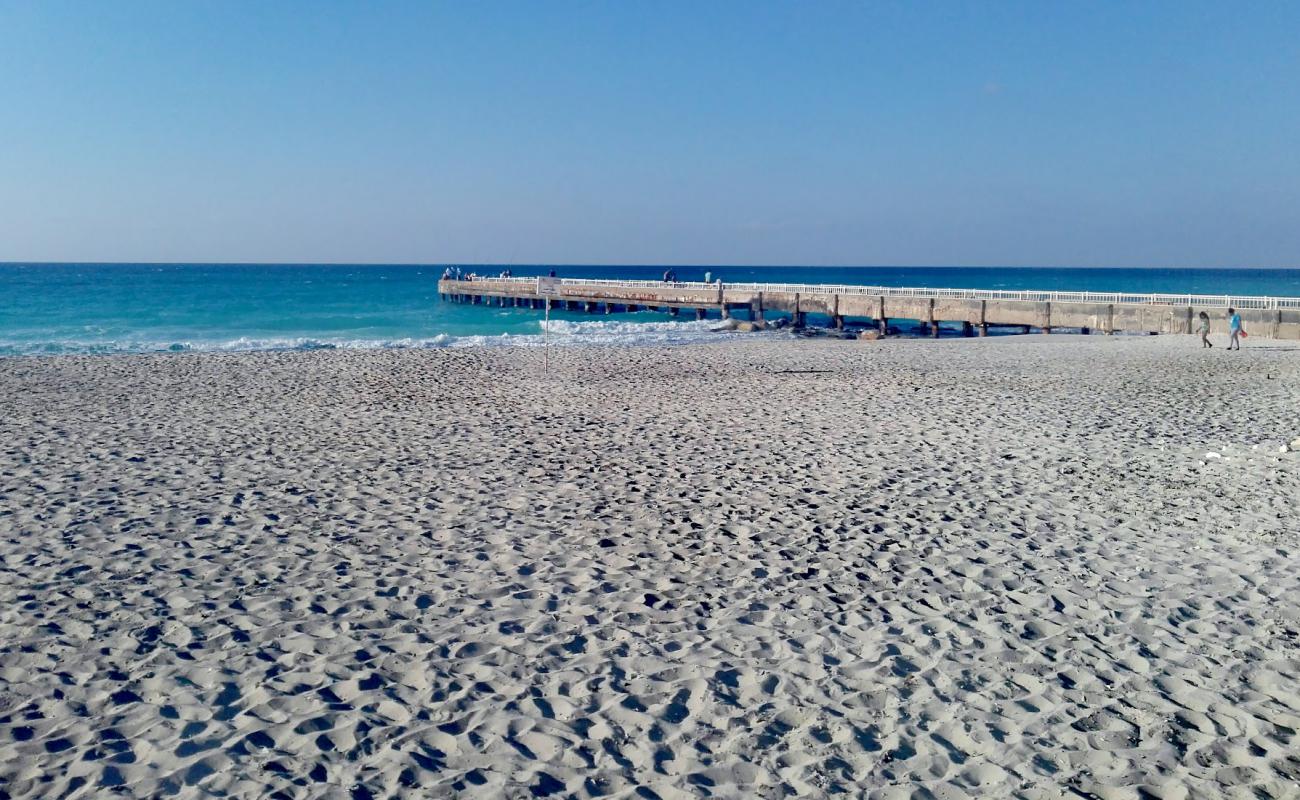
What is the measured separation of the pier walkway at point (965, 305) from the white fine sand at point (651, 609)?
A: 16.2 meters

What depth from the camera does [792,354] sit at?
989 inches

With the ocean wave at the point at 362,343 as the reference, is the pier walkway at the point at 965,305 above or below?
above

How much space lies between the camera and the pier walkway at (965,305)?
29734 millimetres

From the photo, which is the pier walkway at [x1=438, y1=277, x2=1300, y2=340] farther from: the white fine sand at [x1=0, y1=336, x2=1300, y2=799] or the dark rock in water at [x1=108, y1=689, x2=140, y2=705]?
the dark rock in water at [x1=108, y1=689, x2=140, y2=705]

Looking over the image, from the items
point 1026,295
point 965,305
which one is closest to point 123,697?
point 965,305

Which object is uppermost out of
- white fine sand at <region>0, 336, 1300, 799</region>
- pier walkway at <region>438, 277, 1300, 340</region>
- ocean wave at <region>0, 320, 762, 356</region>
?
pier walkway at <region>438, 277, 1300, 340</region>

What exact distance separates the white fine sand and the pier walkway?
16.2 m

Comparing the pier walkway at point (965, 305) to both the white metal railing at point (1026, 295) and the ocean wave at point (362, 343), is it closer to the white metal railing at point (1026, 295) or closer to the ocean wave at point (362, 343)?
the white metal railing at point (1026, 295)

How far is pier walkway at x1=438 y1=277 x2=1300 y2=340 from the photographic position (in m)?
29.7

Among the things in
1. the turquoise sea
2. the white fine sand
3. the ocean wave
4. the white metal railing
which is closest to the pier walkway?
the white metal railing

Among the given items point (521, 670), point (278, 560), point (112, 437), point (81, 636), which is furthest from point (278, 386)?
point (521, 670)

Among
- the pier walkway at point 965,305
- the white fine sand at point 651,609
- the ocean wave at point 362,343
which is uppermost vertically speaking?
the pier walkway at point 965,305

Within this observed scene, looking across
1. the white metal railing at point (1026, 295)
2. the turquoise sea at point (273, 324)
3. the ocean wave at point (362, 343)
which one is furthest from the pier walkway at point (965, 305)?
the ocean wave at point (362, 343)

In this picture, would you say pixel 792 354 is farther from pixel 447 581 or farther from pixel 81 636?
pixel 81 636
